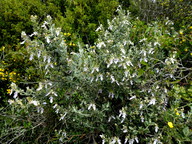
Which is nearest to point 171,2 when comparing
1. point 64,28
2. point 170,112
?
point 64,28

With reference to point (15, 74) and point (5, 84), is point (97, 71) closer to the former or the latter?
point (15, 74)

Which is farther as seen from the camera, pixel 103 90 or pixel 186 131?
pixel 103 90

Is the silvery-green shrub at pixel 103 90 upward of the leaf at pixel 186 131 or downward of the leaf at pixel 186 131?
upward

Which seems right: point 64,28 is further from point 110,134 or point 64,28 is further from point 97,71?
point 110,134

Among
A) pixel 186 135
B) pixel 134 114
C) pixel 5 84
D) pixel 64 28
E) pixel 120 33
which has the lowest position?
pixel 186 135

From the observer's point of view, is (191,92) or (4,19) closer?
(191,92)

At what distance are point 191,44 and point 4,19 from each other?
325 cm

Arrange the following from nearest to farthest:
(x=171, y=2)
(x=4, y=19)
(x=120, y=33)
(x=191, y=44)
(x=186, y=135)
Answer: (x=186, y=135), (x=120, y=33), (x=191, y=44), (x=4, y=19), (x=171, y=2)

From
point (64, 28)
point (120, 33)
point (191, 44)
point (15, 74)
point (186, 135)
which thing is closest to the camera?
point (186, 135)

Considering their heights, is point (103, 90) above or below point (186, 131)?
above

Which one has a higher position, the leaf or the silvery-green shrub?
the silvery-green shrub

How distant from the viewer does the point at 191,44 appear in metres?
2.40

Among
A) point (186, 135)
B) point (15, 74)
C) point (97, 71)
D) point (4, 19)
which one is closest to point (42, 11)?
point (4, 19)

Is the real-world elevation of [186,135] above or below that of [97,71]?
below
